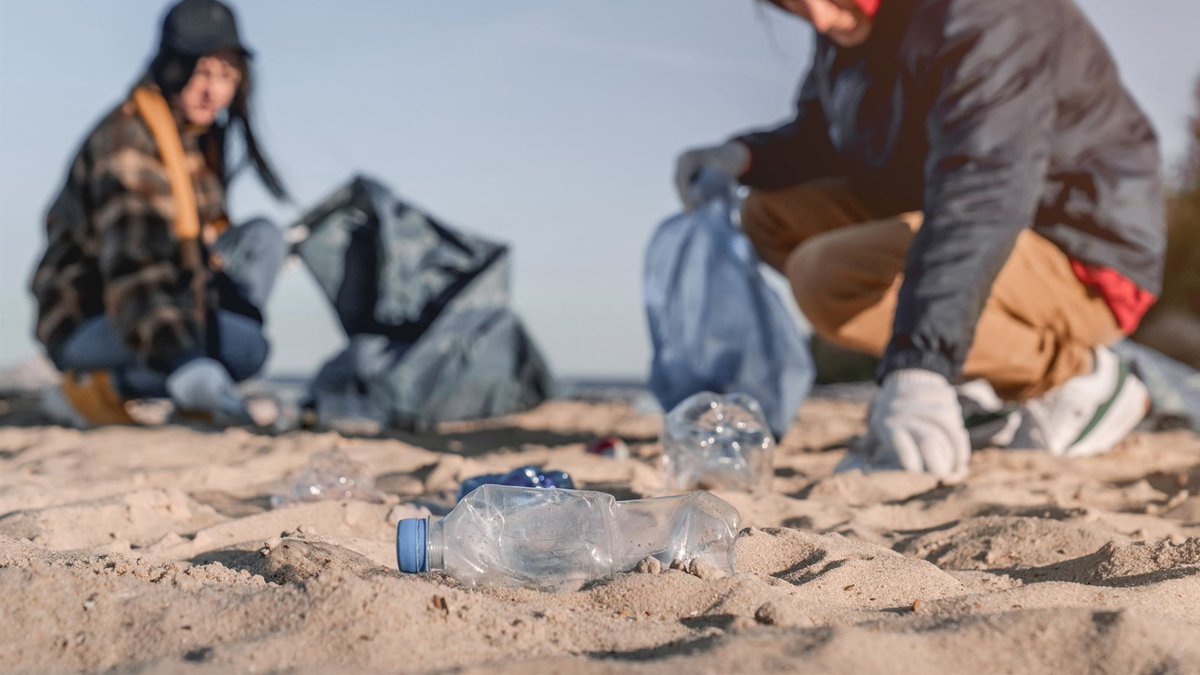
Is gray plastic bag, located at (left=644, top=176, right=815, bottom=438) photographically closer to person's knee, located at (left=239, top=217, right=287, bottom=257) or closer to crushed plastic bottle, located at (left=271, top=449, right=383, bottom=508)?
→ crushed plastic bottle, located at (left=271, top=449, right=383, bottom=508)

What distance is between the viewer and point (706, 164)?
10.5 ft

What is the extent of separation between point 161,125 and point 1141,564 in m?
3.35

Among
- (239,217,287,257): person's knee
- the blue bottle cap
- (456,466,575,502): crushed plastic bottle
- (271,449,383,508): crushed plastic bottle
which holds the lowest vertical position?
(271,449,383,508): crushed plastic bottle

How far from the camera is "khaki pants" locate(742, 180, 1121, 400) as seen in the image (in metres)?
2.77

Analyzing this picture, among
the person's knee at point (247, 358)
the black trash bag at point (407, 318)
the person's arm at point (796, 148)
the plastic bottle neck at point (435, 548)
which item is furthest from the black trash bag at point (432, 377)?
the plastic bottle neck at point (435, 548)

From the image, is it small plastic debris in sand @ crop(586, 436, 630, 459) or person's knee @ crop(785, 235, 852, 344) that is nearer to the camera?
small plastic debris in sand @ crop(586, 436, 630, 459)

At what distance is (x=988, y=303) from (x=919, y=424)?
0.64 metres

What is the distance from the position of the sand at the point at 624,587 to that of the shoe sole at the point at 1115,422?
526mm

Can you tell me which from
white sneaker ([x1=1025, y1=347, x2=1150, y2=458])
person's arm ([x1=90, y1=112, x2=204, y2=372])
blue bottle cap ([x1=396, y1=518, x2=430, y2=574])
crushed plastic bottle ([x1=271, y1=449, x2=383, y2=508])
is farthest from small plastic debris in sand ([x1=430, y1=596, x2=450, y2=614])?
person's arm ([x1=90, y1=112, x2=204, y2=372])

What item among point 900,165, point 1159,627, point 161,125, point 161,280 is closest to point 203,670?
point 1159,627

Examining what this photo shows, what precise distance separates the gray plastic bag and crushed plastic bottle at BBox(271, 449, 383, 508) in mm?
1054

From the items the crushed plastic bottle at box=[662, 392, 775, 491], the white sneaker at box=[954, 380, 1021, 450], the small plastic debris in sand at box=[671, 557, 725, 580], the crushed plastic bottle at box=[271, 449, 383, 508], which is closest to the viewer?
the small plastic debris in sand at box=[671, 557, 725, 580]

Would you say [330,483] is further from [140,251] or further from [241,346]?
[241,346]

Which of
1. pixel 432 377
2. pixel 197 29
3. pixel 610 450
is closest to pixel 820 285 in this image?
pixel 610 450
